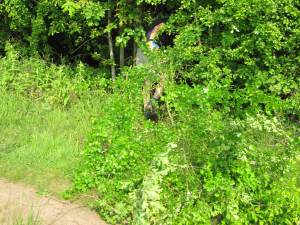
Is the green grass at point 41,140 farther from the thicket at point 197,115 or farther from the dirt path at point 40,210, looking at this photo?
the thicket at point 197,115

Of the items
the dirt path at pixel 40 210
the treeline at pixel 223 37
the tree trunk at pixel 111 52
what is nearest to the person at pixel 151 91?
the treeline at pixel 223 37

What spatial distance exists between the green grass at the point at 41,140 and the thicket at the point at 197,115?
0.43 m

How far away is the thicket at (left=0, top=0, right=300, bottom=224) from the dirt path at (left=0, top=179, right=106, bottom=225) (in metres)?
0.17

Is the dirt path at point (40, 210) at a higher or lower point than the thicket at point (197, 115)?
lower

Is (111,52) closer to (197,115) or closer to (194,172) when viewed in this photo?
(197,115)

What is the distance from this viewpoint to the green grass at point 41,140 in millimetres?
5219

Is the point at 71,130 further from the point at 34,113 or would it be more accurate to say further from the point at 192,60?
the point at 192,60

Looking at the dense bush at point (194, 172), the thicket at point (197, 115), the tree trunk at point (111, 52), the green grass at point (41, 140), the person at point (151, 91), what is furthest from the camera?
the tree trunk at point (111, 52)

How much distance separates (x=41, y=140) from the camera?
232 inches

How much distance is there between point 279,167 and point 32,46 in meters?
5.18

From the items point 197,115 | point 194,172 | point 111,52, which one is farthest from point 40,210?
point 111,52

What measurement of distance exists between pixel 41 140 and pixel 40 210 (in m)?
1.49

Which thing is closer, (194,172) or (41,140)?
(194,172)

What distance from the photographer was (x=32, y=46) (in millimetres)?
8273
